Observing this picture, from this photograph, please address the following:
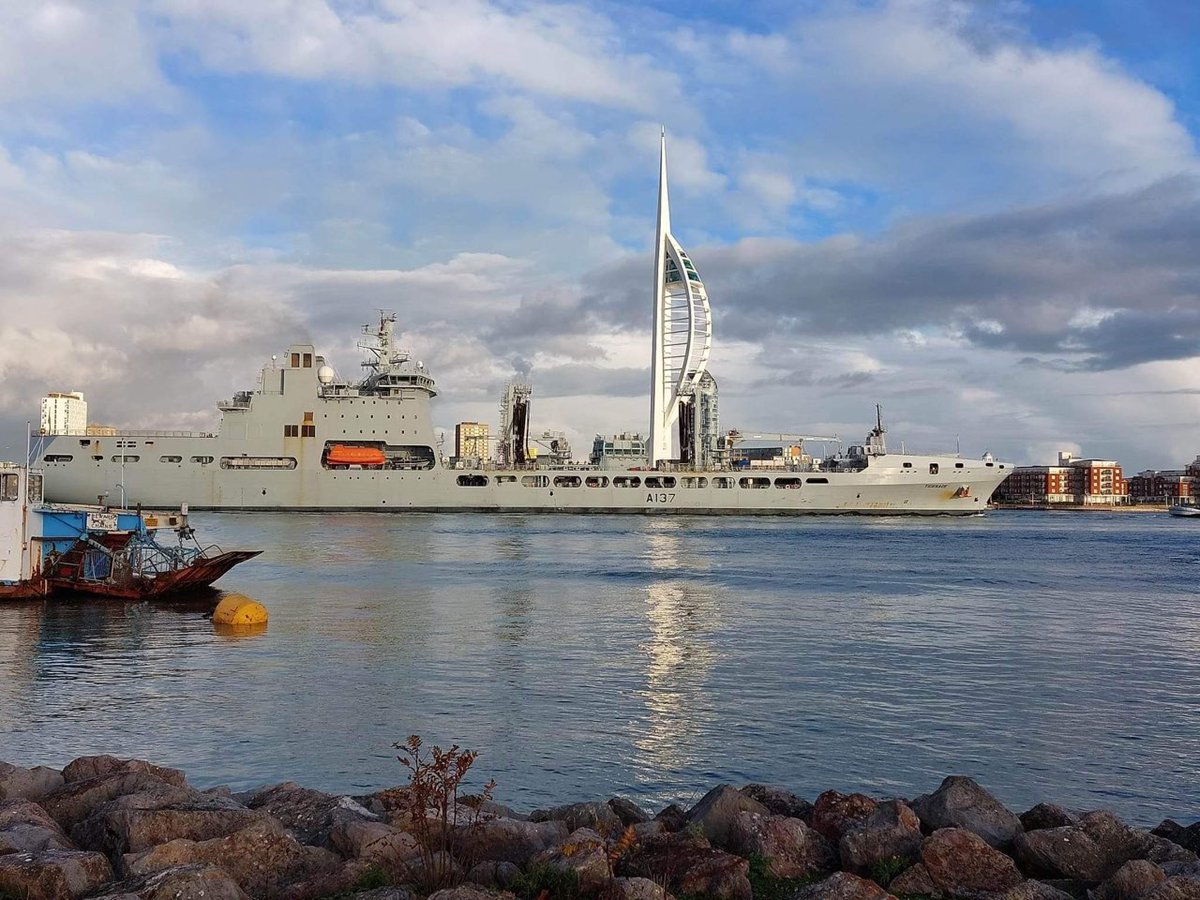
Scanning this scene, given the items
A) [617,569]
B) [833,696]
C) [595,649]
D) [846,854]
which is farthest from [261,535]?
[846,854]

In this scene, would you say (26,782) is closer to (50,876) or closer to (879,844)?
(50,876)

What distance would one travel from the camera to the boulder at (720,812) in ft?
21.7

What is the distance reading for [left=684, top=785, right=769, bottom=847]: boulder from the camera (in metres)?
6.61

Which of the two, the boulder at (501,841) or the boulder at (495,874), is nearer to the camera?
the boulder at (495,874)

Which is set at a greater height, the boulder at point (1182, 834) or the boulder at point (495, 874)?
the boulder at point (495, 874)

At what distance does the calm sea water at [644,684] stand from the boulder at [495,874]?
3164mm

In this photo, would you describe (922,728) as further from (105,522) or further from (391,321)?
(391,321)

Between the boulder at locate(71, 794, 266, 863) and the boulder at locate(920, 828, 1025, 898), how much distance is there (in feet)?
13.6

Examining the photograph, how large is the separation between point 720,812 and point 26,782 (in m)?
5.13

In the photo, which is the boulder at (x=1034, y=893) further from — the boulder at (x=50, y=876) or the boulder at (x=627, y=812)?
the boulder at (x=50, y=876)

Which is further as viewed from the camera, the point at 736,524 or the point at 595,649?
the point at 736,524

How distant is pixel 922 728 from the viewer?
11.5 metres

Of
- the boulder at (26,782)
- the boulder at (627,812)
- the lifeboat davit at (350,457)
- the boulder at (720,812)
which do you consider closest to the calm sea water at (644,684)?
the boulder at (627,812)

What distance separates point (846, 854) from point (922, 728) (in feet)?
19.0
